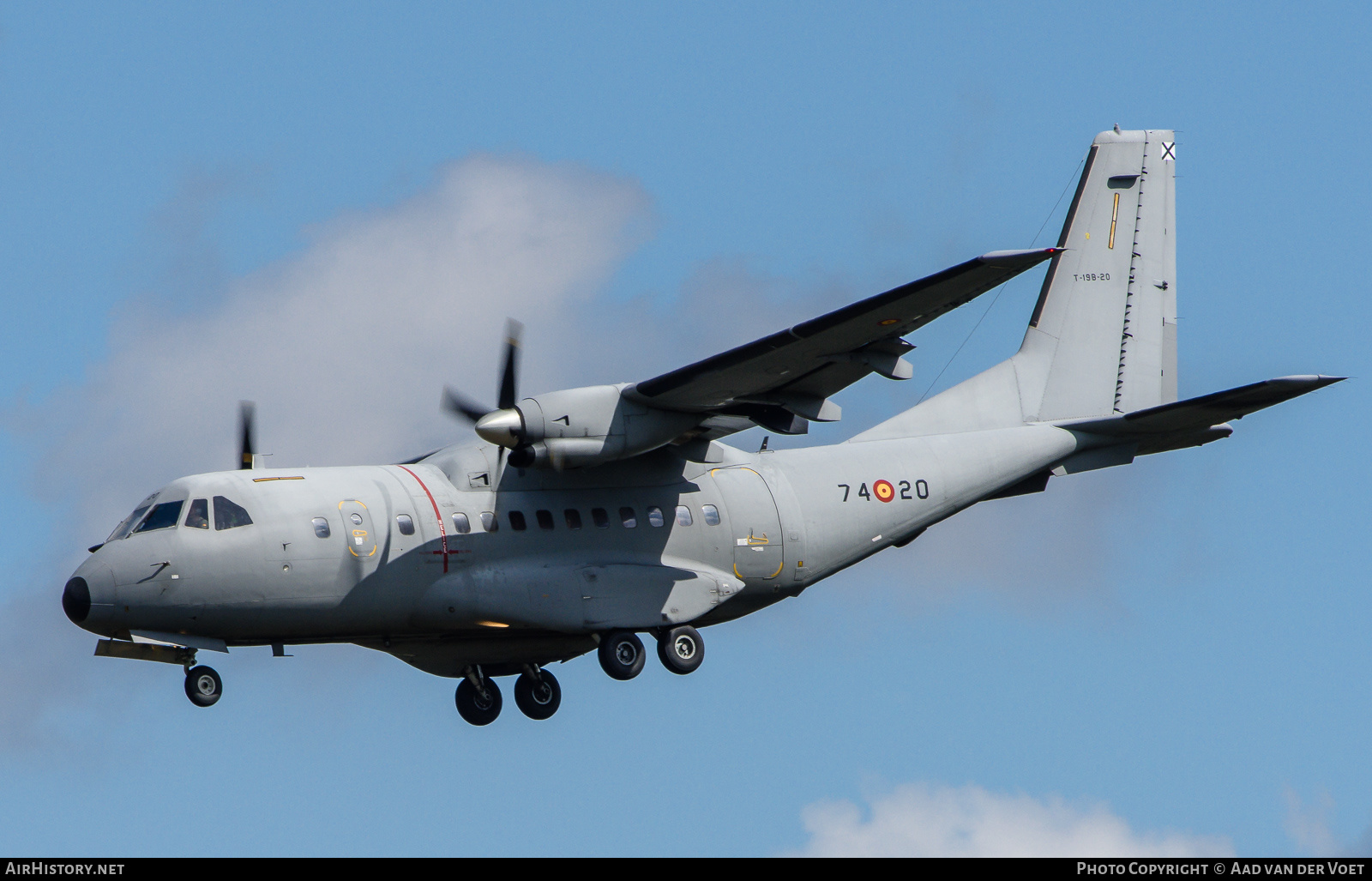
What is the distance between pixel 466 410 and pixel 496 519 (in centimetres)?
161

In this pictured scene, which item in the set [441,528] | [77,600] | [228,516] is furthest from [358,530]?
[77,600]

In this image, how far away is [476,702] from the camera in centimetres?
2584

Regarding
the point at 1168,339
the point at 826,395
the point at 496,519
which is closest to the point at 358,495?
the point at 496,519

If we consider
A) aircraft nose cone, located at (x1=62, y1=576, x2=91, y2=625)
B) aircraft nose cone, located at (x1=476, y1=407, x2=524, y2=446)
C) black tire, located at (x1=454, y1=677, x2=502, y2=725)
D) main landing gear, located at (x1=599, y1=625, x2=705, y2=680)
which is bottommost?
black tire, located at (x1=454, y1=677, x2=502, y2=725)

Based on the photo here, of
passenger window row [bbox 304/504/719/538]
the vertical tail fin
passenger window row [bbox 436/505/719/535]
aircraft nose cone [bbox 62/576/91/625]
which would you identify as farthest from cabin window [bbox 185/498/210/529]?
the vertical tail fin

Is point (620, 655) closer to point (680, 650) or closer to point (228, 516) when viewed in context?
point (680, 650)

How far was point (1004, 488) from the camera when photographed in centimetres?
2736

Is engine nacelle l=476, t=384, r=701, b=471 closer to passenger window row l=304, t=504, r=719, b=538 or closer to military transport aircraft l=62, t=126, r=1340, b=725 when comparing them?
military transport aircraft l=62, t=126, r=1340, b=725

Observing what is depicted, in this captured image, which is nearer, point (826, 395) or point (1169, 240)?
point (826, 395)

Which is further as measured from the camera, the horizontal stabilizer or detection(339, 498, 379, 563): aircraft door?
the horizontal stabilizer

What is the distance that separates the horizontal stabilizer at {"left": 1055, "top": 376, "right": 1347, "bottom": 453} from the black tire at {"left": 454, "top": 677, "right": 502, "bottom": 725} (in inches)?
353

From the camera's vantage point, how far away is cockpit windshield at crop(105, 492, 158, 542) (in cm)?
2267
